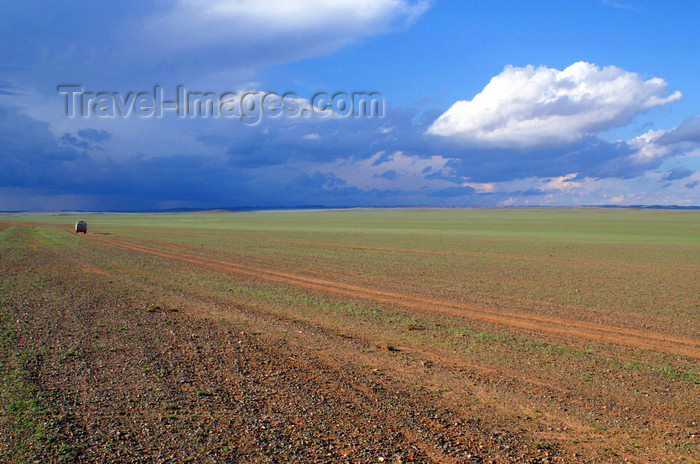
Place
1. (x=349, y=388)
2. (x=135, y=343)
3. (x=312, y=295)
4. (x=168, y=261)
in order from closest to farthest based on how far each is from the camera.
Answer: (x=349, y=388) → (x=135, y=343) → (x=312, y=295) → (x=168, y=261)

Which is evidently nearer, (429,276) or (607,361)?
(607,361)

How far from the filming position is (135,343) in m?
10.1

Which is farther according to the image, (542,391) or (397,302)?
(397,302)

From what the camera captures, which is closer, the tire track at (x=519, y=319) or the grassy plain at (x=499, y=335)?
the grassy plain at (x=499, y=335)

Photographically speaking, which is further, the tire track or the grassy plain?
the tire track

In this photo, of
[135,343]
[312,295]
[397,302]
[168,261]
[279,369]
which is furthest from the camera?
[168,261]

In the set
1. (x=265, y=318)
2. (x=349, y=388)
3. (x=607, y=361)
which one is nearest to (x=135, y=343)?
(x=265, y=318)

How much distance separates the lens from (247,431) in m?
6.03

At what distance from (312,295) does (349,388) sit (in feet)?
30.0

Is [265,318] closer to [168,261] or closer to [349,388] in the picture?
[349,388]

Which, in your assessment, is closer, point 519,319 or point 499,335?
point 499,335

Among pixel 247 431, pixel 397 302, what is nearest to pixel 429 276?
pixel 397 302

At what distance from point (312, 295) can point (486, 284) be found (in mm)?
7068

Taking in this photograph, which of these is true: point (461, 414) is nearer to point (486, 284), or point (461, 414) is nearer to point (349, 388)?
point (349, 388)
